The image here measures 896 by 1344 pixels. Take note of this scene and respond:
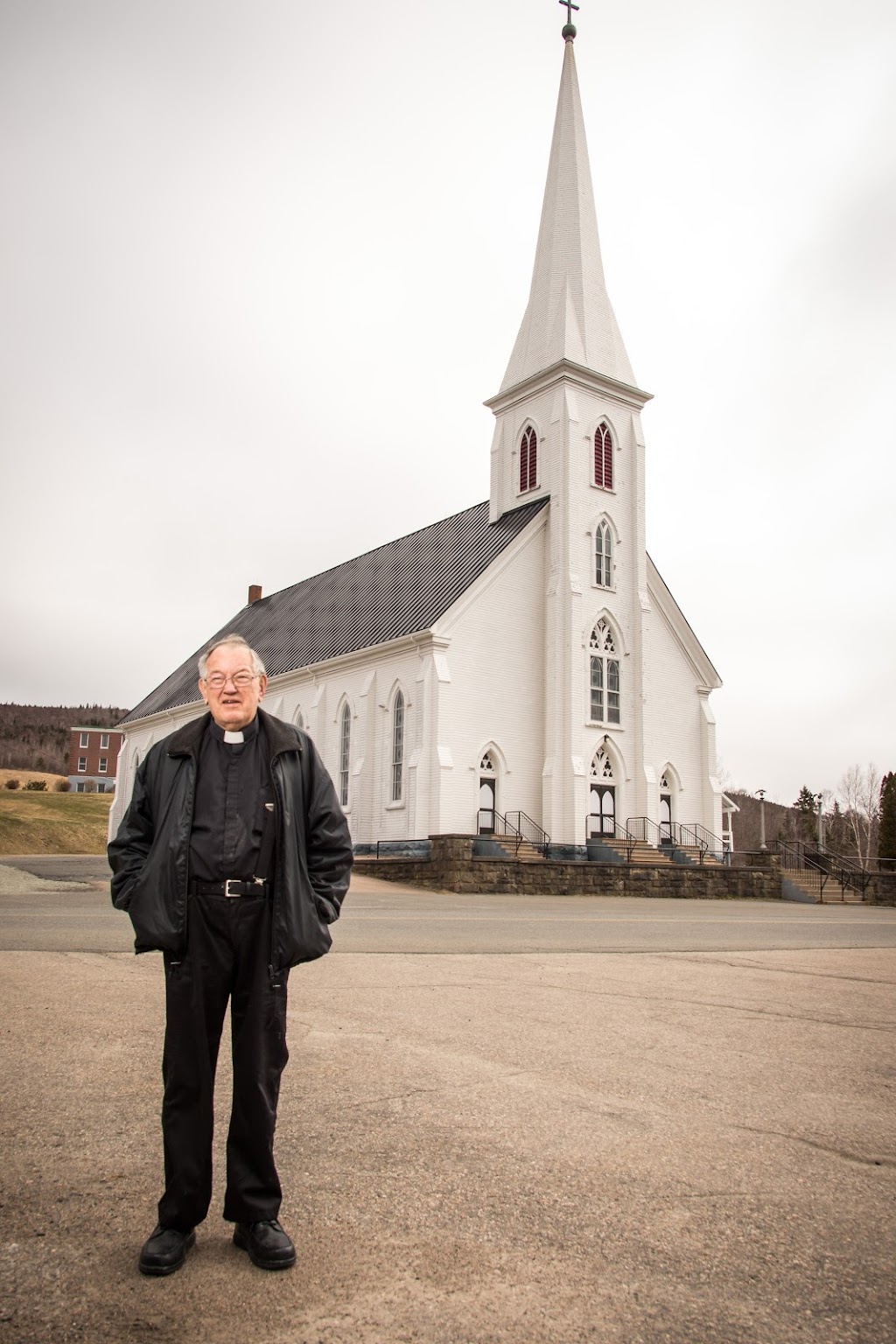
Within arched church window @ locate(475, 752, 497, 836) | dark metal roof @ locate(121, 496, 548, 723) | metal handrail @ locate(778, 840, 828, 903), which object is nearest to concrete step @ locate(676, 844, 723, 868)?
metal handrail @ locate(778, 840, 828, 903)

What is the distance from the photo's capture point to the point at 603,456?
38688mm

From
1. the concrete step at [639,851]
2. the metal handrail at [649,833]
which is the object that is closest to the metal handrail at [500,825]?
the concrete step at [639,851]

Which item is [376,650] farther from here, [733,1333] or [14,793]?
[14,793]

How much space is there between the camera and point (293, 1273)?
3459 millimetres

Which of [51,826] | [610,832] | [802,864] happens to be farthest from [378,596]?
[802,864]

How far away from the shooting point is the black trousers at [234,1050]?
372 centimetres

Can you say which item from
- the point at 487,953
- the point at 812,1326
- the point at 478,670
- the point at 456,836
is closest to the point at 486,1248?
the point at 812,1326

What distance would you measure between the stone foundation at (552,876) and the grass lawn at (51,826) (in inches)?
613

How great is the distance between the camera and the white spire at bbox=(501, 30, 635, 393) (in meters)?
38.7

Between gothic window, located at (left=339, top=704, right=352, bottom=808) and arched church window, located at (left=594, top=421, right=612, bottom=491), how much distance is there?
1247 cm

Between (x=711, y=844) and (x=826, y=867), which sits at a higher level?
(x=711, y=844)

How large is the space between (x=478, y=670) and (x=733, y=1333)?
31.2m

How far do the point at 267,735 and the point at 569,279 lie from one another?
38.9 meters

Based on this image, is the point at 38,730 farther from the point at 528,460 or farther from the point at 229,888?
the point at 229,888
